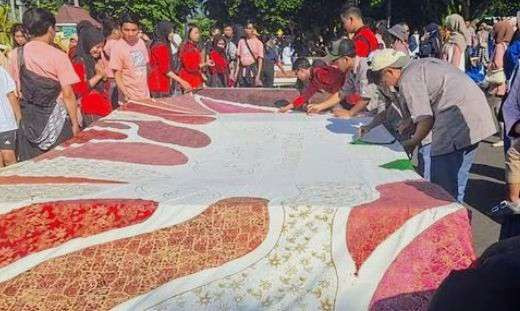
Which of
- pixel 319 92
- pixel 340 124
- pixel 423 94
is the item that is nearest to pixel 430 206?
pixel 423 94

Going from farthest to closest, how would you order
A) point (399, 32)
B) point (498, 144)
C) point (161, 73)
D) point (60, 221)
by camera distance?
1. point (399, 32)
2. point (498, 144)
3. point (161, 73)
4. point (60, 221)

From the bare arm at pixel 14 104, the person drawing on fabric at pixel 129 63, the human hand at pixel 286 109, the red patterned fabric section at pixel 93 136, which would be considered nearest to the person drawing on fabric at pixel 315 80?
the human hand at pixel 286 109

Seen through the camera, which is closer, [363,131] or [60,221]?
[60,221]

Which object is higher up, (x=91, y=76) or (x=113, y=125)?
(x=91, y=76)

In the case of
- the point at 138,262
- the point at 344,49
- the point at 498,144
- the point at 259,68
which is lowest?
the point at 498,144

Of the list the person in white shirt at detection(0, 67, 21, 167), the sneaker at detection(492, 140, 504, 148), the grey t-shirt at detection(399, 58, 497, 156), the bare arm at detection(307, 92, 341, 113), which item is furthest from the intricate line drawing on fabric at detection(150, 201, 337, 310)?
the sneaker at detection(492, 140, 504, 148)

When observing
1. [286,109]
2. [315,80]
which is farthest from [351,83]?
[286,109]

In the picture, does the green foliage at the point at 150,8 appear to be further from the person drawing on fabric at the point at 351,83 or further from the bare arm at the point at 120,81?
the person drawing on fabric at the point at 351,83

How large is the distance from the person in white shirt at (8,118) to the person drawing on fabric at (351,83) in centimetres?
251

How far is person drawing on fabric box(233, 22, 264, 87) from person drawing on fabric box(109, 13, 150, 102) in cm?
483

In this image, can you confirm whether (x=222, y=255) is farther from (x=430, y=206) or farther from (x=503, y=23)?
(x=503, y=23)

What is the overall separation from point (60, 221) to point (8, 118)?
2044mm

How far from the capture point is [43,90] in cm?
462

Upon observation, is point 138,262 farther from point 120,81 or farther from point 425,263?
point 120,81
